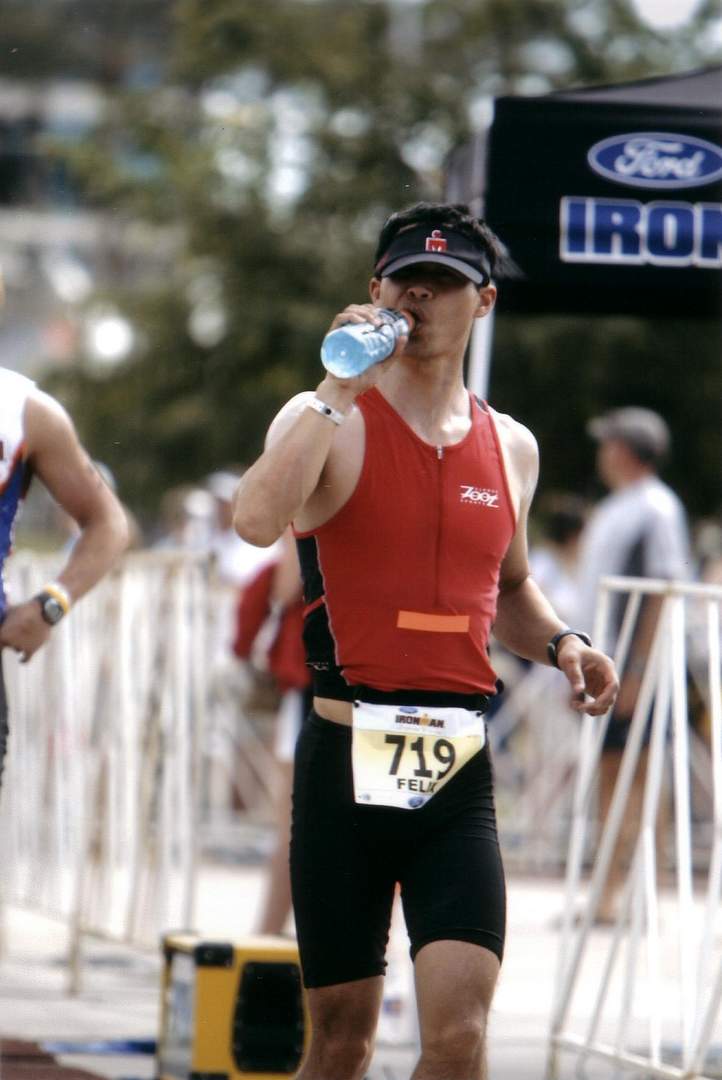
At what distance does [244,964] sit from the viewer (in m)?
5.20

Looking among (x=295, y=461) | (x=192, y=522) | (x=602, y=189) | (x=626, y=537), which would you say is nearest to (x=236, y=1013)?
(x=295, y=461)

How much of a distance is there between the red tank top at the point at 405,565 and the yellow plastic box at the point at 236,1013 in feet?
5.74

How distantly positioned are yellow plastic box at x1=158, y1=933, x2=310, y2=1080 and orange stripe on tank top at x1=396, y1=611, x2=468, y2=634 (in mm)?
1880

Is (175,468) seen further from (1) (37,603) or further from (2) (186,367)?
(1) (37,603)

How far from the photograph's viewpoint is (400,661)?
359 centimetres

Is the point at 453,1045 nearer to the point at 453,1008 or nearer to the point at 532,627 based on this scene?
the point at 453,1008

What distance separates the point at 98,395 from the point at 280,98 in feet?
16.2

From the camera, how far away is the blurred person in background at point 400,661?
355 cm

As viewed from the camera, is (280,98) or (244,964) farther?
(280,98)

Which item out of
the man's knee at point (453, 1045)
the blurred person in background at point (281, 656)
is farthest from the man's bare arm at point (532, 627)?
the blurred person in background at point (281, 656)

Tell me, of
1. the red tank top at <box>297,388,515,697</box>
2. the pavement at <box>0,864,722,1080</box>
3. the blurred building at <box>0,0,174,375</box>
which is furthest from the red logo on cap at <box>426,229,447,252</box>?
the blurred building at <box>0,0,174,375</box>

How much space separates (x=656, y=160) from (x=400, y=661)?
A: 2.77 metres

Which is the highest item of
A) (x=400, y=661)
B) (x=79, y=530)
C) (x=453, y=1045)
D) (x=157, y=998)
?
(x=79, y=530)

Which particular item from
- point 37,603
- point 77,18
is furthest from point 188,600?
point 77,18
